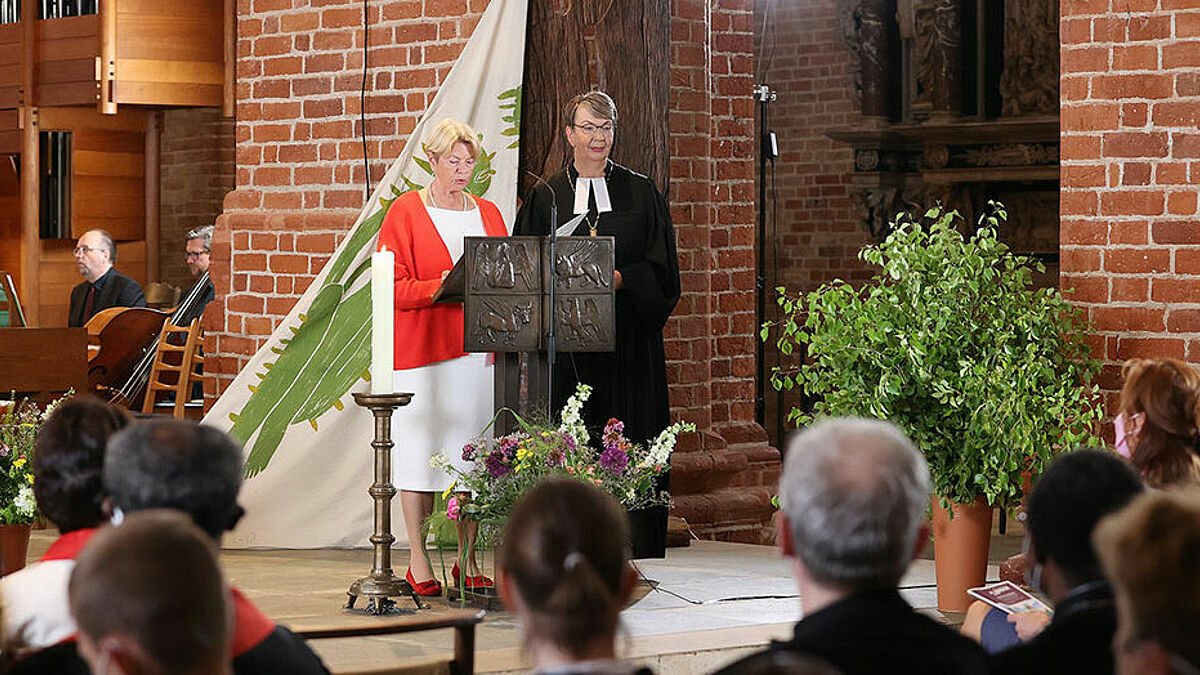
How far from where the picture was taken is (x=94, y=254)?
10227 millimetres

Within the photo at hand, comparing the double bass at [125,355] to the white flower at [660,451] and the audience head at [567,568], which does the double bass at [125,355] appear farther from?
the audience head at [567,568]

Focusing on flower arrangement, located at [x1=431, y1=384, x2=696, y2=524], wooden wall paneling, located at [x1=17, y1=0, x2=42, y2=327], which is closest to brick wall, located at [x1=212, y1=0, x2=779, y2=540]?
flower arrangement, located at [x1=431, y1=384, x2=696, y2=524]

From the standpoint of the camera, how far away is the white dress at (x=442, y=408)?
571 cm

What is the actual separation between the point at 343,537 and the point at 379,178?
148cm

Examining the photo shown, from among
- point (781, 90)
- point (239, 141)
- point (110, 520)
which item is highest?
point (781, 90)

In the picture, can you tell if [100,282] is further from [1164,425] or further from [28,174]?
[1164,425]

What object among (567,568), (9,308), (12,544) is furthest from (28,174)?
(567,568)

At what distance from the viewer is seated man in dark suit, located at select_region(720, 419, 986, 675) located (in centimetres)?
221

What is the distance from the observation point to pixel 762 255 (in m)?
12.2

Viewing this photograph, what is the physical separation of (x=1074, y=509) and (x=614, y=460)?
2.63 meters

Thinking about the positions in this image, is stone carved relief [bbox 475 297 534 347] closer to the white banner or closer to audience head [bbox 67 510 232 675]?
the white banner

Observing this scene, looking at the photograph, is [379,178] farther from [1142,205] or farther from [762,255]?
[762,255]

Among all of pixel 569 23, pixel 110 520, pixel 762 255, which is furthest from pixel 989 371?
pixel 762 255

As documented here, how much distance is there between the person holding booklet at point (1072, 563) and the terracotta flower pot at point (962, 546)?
8.25ft
